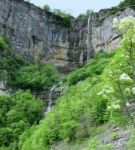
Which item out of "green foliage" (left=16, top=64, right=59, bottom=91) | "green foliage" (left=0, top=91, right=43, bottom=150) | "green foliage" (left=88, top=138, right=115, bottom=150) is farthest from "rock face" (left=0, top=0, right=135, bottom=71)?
"green foliage" (left=88, top=138, right=115, bottom=150)

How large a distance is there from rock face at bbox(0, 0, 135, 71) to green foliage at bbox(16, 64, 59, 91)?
9.33 ft

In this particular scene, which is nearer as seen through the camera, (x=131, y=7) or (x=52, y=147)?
(x=52, y=147)

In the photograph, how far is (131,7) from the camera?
131 ft

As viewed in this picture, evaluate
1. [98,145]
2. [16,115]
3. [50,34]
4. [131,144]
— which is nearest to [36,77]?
[50,34]

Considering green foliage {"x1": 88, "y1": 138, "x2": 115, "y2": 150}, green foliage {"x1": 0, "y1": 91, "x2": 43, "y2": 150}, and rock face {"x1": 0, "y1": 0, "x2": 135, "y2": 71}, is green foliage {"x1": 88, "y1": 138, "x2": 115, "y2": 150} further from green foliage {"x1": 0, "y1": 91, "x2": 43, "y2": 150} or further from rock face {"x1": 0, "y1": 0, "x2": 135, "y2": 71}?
rock face {"x1": 0, "y1": 0, "x2": 135, "y2": 71}

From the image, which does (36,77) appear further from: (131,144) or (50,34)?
(131,144)

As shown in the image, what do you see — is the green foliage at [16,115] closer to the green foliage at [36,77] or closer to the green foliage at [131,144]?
the green foliage at [36,77]

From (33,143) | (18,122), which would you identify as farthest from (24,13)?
(33,143)

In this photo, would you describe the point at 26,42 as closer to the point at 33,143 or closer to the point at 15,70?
the point at 15,70

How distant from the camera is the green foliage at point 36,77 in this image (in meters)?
35.0

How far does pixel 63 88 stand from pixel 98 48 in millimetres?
10340

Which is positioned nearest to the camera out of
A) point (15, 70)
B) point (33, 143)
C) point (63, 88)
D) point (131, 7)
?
point (33, 143)

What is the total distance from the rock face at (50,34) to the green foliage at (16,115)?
1010 centimetres

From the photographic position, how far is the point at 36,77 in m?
36.0
